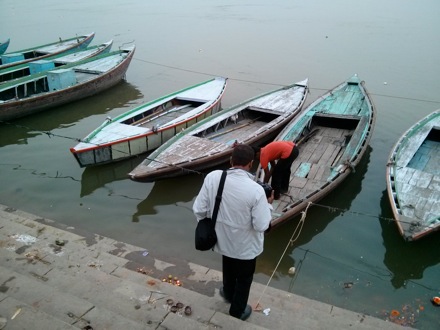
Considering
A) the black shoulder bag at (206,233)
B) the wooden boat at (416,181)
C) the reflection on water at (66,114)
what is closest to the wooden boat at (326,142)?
the wooden boat at (416,181)

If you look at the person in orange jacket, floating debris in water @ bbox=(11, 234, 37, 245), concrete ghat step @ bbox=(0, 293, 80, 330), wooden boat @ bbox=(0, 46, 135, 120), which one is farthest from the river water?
concrete ghat step @ bbox=(0, 293, 80, 330)

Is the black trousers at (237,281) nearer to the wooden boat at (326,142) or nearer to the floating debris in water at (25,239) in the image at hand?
the wooden boat at (326,142)

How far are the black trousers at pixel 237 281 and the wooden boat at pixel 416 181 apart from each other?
361 cm

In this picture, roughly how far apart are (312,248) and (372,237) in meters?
1.38

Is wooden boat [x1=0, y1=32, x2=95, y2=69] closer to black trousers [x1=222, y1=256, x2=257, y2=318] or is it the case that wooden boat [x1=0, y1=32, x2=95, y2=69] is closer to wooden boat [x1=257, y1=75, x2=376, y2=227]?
wooden boat [x1=257, y1=75, x2=376, y2=227]

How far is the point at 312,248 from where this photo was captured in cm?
763

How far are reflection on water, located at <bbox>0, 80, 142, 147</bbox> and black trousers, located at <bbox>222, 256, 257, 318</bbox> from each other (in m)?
9.69

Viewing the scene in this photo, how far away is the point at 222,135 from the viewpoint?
36.9ft

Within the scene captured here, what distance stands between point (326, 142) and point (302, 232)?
370 cm

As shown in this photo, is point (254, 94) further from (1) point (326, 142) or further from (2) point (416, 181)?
(2) point (416, 181)

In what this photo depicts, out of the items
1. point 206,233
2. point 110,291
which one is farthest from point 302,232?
point 206,233

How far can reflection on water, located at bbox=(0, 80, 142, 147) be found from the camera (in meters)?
12.9

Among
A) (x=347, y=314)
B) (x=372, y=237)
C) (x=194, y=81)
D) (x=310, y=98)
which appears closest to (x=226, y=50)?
(x=194, y=81)

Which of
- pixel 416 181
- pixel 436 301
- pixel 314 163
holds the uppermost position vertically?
pixel 416 181
